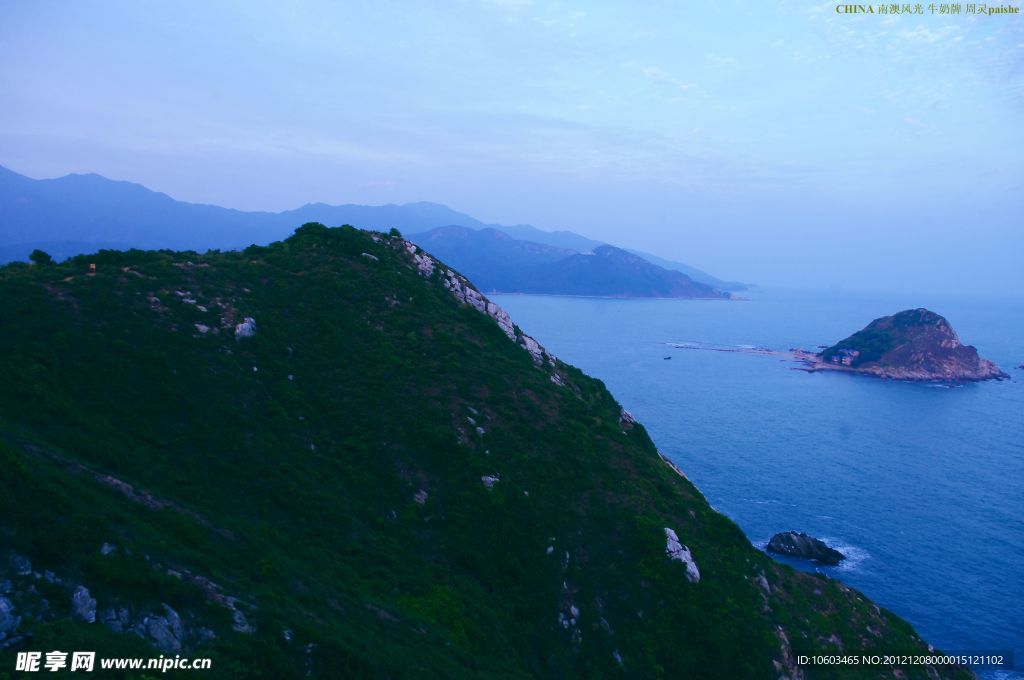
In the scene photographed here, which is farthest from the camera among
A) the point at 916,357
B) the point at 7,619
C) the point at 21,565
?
the point at 916,357

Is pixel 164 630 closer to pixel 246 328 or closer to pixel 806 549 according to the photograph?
pixel 246 328

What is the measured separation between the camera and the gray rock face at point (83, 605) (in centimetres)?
1468

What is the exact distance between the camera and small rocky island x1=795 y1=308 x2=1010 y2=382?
180 metres

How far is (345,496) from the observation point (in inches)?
1186

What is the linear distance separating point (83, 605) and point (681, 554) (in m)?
29.9

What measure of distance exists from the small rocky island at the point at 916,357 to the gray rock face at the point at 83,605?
205679 mm

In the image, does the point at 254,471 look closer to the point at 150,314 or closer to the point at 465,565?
the point at 465,565

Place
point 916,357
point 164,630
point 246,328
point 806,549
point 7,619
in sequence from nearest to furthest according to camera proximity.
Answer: point 7,619 < point 164,630 < point 246,328 < point 806,549 < point 916,357

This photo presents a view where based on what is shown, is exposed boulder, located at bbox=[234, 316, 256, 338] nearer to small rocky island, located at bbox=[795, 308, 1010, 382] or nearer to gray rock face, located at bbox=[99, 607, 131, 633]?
gray rock face, located at bbox=[99, 607, 131, 633]

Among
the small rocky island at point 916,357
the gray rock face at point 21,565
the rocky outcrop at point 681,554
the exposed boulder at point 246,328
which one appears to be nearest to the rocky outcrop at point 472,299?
the exposed boulder at point 246,328

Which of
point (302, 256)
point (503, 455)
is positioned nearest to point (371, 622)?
point (503, 455)

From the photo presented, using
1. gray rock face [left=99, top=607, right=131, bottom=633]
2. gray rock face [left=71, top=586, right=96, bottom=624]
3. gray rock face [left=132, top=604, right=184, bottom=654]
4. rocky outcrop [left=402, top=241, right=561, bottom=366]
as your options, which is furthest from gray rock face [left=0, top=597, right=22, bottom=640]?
rocky outcrop [left=402, top=241, right=561, bottom=366]

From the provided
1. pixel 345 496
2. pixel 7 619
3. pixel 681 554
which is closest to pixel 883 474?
pixel 681 554

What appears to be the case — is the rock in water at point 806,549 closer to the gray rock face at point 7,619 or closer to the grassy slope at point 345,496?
the grassy slope at point 345,496
